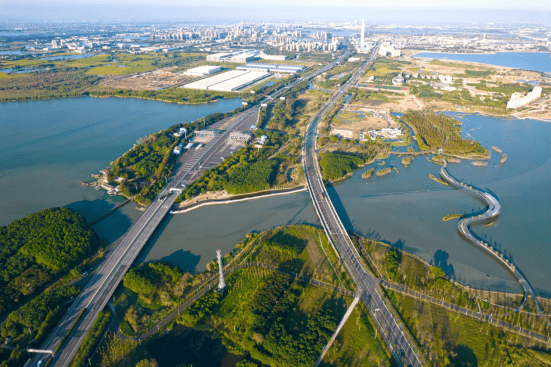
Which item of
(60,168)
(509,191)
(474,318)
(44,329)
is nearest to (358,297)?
(474,318)

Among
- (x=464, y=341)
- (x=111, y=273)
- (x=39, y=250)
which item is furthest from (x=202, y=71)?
(x=464, y=341)

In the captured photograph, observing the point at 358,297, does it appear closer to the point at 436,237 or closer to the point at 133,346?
the point at 436,237

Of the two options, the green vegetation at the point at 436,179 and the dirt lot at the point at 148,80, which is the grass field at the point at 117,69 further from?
the green vegetation at the point at 436,179

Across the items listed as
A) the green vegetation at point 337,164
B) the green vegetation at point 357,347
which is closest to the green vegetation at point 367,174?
the green vegetation at point 337,164

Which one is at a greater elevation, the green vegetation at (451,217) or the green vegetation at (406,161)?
the green vegetation at (406,161)

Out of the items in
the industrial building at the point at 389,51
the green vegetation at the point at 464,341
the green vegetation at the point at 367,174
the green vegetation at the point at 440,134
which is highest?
the industrial building at the point at 389,51

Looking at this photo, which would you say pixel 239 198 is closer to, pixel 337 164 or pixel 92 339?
pixel 337 164

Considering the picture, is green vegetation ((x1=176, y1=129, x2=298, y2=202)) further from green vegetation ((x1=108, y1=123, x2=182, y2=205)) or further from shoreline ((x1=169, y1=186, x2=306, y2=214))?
green vegetation ((x1=108, y1=123, x2=182, y2=205))
